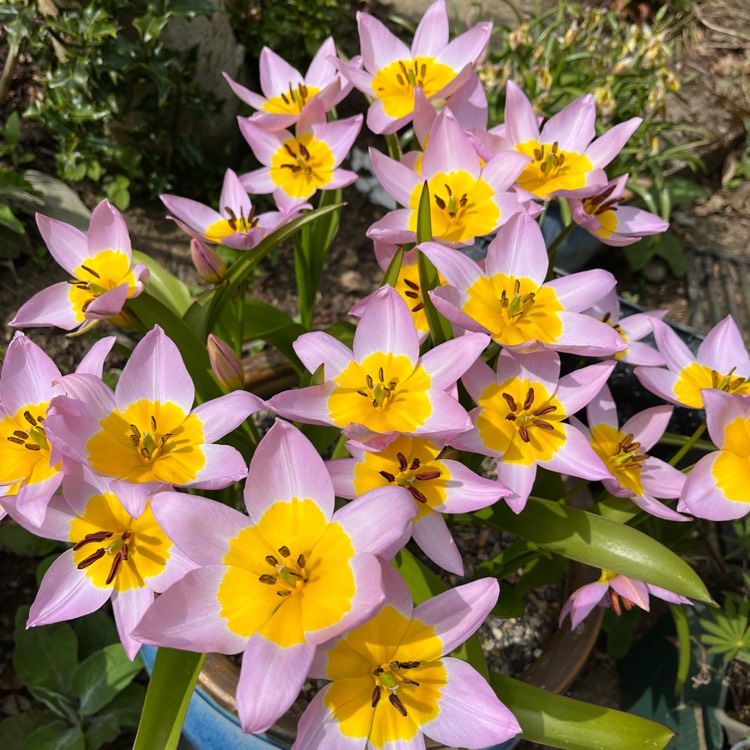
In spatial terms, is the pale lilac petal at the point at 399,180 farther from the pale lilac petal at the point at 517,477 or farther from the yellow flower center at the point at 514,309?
the pale lilac petal at the point at 517,477

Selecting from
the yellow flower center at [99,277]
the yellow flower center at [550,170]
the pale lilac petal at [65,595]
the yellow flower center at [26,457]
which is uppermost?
the yellow flower center at [550,170]

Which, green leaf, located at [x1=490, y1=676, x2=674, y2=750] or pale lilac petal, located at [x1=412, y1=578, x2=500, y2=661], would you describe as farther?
green leaf, located at [x1=490, y1=676, x2=674, y2=750]

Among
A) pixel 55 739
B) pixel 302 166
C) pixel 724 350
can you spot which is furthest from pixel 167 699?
pixel 724 350

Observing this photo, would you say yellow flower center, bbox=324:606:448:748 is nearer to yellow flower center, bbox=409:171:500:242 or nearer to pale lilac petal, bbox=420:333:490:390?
pale lilac petal, bbox=420:333:490:390

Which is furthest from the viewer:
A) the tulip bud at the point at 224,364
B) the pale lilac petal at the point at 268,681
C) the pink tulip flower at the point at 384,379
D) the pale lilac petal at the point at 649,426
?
the pale lilac petal at the point at 649,426

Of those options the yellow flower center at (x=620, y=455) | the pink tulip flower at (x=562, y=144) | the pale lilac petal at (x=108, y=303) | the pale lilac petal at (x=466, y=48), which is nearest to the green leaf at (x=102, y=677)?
the pale lilac petal at (x=108, y=303)

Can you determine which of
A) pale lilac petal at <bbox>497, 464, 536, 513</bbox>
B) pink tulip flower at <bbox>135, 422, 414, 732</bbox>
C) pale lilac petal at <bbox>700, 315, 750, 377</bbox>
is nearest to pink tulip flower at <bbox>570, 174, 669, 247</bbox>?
pale lilac petal at <bbox>700, 315, 750, 377</bbox>

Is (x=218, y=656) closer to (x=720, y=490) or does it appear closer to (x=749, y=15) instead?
(x=720, y=490)

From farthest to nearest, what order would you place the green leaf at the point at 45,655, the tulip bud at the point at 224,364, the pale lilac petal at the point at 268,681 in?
the green leaf at the point at 45,655 < the tulip bud at the point at 224,364 < the pale lilac petal at the point at 268,681

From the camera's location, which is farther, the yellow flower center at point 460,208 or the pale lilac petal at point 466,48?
the pale lilac petal at point 466,48
